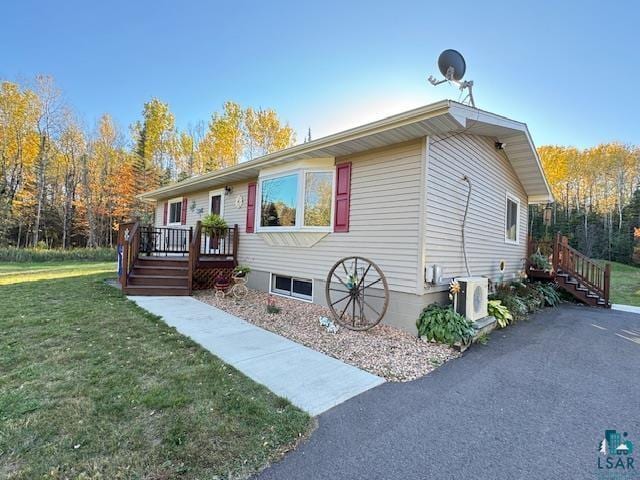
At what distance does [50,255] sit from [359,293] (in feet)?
59.4

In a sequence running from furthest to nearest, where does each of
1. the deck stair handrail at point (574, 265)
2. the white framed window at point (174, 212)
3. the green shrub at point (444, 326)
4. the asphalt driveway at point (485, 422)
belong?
the white framed window at point (174, 212) → the deck stair handrail at point (574, 265) → the green shrub at point (444, 326) → the asphalt driveway at point (485, 422)

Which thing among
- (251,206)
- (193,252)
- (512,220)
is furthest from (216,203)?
(512,220)

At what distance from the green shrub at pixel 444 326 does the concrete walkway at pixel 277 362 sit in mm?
1619

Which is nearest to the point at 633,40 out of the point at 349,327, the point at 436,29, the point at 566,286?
the point at 436,29

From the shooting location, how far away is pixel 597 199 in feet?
80.2

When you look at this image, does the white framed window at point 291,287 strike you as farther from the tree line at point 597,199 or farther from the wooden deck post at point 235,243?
the tree line at point 597,199

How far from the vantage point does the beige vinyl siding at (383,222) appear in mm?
5055

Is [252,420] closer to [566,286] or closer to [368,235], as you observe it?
[368,235]

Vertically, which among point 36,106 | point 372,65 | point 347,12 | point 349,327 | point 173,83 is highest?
point 173,83

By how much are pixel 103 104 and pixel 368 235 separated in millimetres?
23487

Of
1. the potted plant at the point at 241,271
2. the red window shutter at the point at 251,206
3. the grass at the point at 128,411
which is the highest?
the red window shutter at the point at 251,206

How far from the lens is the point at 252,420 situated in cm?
239

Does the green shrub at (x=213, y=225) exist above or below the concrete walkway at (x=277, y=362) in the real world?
above

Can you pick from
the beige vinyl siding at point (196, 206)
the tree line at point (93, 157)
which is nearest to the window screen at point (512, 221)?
the beige vinyl siding at point (196, 206)
